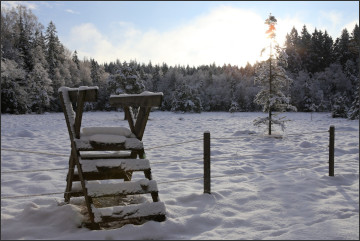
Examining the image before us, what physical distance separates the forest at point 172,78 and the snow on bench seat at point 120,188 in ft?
101

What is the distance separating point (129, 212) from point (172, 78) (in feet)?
223

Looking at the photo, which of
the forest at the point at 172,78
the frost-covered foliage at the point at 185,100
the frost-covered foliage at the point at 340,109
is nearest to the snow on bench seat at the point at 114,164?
the forest at the point at 172,78

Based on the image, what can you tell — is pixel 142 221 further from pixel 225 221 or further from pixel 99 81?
pixel 99 81

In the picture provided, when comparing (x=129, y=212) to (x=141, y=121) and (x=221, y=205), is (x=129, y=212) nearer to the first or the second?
(x=141, y=121)

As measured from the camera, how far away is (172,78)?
233 feet

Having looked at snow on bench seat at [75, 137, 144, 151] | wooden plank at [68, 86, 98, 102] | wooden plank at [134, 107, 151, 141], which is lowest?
snow on bench seat at [75, 137, 144, 151]

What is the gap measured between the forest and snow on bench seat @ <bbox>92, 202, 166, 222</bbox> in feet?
101

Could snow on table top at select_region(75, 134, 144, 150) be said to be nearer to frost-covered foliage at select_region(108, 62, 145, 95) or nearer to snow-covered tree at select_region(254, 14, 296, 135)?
snow-covered tree at select_region(254, 14, 296, 135)

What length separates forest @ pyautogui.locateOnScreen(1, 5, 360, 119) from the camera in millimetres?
38344

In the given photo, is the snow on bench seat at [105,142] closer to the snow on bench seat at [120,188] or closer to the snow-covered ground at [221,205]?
the snow on bench seat at [120,188]

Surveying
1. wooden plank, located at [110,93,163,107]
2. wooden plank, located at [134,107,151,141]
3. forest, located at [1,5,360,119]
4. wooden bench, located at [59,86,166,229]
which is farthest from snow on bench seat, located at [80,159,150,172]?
forest, located at [1,5,360,119]

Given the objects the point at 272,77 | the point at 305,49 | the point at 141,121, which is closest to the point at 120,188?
the point at 141,121

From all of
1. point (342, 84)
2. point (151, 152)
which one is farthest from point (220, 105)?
point (151, 152)

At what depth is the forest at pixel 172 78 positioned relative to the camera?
3834 centimetres
